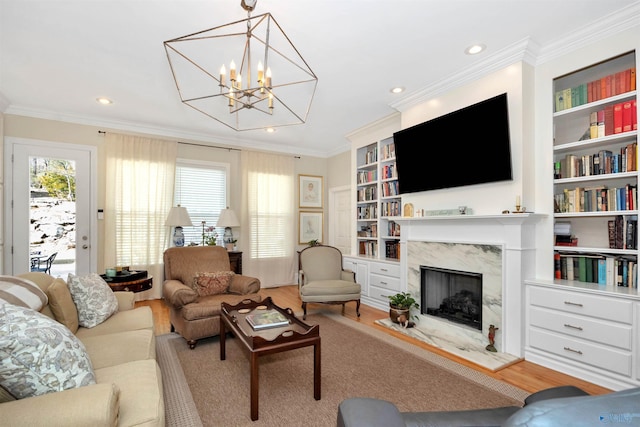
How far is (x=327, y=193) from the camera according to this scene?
256 inches

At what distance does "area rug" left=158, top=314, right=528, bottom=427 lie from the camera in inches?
77.7

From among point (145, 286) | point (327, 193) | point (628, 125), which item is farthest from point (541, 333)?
point (327, 193)

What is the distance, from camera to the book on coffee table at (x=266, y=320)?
2.32 meters

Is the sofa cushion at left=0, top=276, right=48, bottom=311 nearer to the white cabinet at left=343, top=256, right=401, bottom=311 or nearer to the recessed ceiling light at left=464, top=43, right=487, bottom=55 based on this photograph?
the white cabinet at left=343, top=256, right=401, bottom=311

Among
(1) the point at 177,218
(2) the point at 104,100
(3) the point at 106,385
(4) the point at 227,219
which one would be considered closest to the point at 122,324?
(3) the point at 106,385

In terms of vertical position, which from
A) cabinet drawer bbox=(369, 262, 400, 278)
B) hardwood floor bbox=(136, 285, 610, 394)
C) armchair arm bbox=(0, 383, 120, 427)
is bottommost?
hardwood floor bbox=(136, 285, 610, 394)

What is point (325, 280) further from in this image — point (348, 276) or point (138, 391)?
point (138, 391)

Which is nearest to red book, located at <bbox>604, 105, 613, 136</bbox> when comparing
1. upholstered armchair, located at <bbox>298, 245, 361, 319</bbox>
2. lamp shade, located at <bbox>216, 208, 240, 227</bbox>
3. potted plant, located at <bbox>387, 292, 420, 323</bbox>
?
potted plant, located at <bbox>387, 292, 420, 323</bbox>

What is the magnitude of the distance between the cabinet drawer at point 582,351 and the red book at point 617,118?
170cm

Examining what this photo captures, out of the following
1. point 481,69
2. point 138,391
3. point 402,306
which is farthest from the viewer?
point 402,306

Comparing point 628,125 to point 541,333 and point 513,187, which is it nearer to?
point 513,187

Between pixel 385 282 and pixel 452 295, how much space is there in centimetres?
101

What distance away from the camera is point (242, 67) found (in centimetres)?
291

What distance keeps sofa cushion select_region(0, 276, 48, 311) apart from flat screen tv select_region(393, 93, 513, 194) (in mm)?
3540
